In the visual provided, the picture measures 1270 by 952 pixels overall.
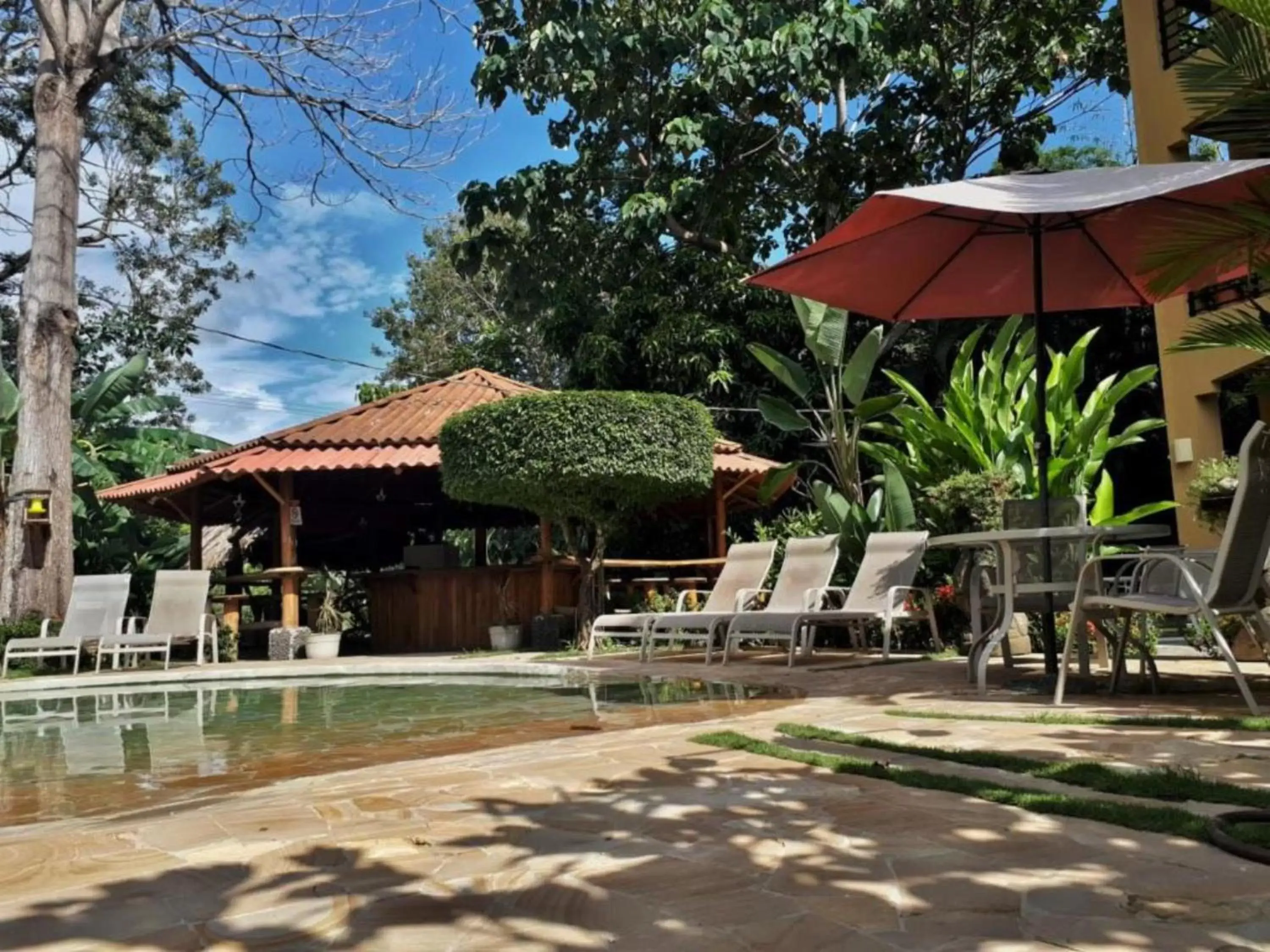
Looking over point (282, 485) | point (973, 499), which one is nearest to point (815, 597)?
point (973, 499)

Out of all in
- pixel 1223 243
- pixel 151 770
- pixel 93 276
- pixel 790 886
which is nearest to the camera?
pixel 790 886

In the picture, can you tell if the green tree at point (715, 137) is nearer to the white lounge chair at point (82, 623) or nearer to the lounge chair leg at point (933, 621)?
the white lounge chair at point (82, 623)

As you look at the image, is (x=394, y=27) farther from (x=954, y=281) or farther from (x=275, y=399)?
(x=275, y=399)

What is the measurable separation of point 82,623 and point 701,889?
38.1ft

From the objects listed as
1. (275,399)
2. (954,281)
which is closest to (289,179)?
(954,281)

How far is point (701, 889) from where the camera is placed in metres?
2.28

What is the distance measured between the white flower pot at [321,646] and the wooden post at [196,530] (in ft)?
10.4

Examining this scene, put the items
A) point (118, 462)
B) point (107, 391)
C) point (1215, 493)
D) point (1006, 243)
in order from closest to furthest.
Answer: point (1006, 243) → point (1215, 493) → point (107, 391) → point (118, 462)

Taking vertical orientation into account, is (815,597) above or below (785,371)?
below

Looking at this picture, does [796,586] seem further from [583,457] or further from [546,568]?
[546,568]

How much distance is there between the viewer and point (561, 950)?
1962mm

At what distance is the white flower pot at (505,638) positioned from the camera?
41.8 feet

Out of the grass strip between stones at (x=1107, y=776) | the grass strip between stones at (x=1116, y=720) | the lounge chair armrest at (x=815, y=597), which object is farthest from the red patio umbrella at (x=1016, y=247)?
the lounge chair armrest at (x=815, y=597)

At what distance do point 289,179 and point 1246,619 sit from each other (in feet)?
47.0
